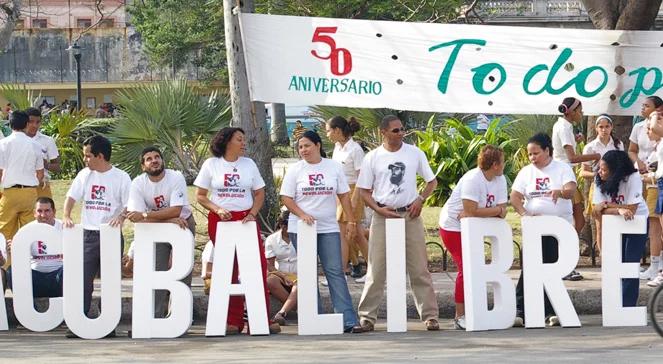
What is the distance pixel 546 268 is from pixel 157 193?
3293 millimetres

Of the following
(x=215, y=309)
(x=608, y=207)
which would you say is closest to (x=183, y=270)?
(x=215, y=309)

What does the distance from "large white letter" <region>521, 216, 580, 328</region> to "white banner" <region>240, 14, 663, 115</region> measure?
8.25 ft

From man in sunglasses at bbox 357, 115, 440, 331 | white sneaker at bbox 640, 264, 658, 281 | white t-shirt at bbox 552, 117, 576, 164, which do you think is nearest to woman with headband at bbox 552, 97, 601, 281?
→ white t-shirt at bbox 552, 117, 576, 164

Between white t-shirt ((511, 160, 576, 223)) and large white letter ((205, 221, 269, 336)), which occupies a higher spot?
white t-shirt ((511, 160, 576, 223))

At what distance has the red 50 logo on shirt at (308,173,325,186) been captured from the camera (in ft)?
38.7

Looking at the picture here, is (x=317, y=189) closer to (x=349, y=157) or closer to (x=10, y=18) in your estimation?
(x=349, y=157)

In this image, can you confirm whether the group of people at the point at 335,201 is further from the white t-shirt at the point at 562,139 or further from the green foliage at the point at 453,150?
the green foliage at the point at 453,150

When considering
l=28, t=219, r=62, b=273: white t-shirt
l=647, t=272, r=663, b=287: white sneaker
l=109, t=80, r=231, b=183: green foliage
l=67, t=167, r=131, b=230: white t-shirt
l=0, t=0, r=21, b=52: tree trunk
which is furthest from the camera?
l=109, t=80, r=231, b=183: green foliage

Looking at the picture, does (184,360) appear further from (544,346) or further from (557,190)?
(557,190)

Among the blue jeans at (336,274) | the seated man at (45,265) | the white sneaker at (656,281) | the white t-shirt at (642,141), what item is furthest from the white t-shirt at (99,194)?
the white t-shirt at (642,141)

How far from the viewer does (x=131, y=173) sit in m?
16.6

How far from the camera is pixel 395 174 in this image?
11898 millimetres

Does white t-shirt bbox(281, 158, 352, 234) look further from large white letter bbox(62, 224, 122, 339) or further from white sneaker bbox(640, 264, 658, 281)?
white sneaker bbox(640, 264, 658, 281)

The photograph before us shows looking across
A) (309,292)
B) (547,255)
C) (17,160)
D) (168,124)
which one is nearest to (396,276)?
(309,292)
